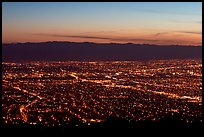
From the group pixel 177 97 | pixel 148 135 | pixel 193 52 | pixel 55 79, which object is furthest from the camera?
pixel 193 52

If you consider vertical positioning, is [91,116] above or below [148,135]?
below

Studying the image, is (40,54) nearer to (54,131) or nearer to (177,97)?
(177,97)

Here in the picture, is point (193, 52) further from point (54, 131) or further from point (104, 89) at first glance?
point (54, 131)

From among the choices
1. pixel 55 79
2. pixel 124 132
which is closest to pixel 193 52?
pixel 55 79

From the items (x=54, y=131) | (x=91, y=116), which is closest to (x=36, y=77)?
(x=91, y=116)

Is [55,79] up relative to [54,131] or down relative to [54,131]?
down

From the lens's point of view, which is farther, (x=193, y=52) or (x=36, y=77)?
(x=193, y=52)

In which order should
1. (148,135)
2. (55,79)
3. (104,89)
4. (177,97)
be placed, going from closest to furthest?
(148,135)
(177,97)
(104,89)
(55,79)

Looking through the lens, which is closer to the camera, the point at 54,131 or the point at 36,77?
the point at 54,131

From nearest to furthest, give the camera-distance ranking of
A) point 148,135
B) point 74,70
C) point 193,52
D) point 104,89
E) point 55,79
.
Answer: point 148,135 → point 104,89 → point 55,79 → point 74,70 → point 193,52
